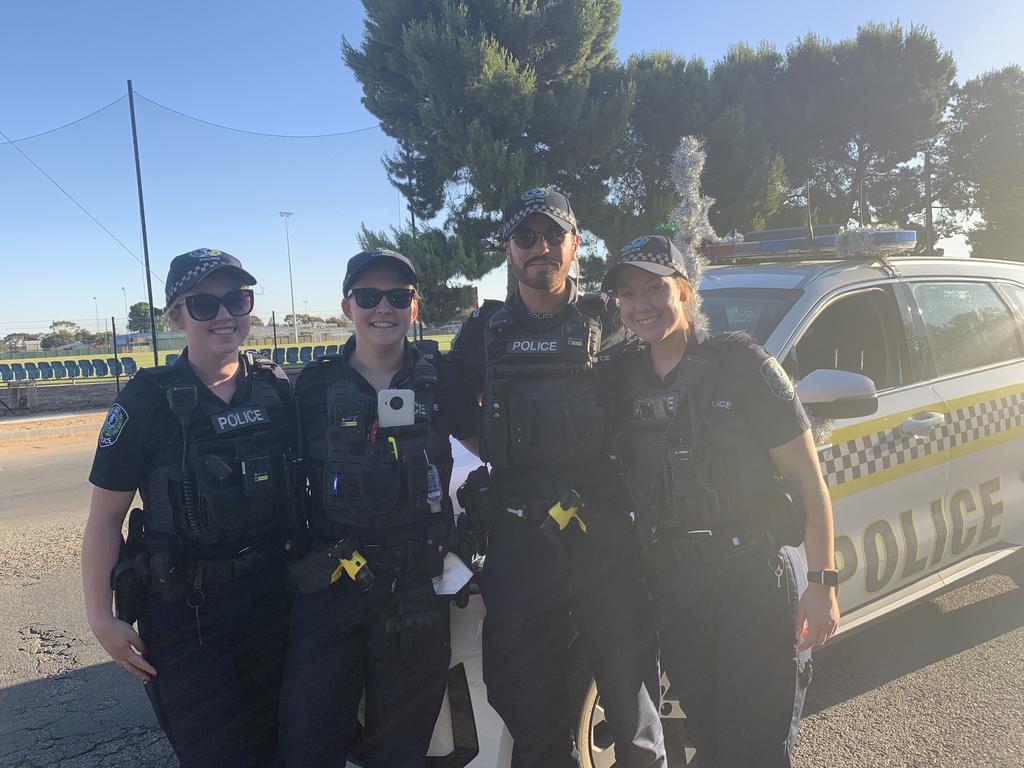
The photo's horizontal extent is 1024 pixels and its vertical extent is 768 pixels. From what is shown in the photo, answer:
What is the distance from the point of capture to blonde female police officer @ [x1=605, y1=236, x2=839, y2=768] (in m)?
1.80

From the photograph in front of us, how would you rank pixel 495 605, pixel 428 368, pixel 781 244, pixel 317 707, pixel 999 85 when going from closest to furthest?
pixel 317 707 < pixel 495 605 < pixel 428 368 < pixel 781 244 < pixel 999 85

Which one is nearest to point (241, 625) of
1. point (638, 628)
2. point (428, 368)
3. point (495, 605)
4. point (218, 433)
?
point (218, 433)

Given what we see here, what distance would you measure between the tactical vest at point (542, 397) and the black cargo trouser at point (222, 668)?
0.81 meters

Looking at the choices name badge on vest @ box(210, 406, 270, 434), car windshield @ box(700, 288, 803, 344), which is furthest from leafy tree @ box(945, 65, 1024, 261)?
name badge on vest @ box(210, 406, 270, 434)

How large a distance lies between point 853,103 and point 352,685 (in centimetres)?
2512

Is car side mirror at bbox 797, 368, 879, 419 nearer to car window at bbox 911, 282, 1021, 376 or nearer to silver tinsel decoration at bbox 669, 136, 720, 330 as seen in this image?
silver tinsel decoration at bbox 669, 136, 720, 330

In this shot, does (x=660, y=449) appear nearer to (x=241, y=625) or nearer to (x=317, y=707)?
(x=317, y=707)

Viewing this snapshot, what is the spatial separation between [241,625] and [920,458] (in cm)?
265

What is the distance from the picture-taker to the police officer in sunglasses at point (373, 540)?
1.82 m

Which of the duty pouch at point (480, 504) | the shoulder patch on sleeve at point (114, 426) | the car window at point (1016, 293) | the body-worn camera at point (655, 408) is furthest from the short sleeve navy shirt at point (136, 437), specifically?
the car window at point (1016, 293)

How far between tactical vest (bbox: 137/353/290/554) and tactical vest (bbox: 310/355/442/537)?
15cm

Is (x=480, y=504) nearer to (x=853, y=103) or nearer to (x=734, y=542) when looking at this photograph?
(x=734, y=542)

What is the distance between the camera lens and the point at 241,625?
193 centimetres

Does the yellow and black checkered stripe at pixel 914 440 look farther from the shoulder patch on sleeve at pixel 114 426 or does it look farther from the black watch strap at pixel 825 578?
the shoulder patch on sleeve at pixel 114 426
